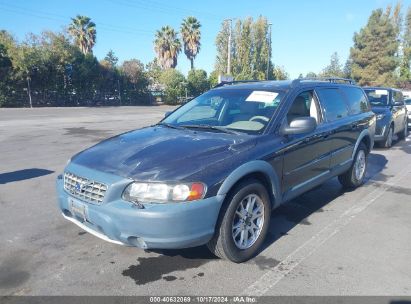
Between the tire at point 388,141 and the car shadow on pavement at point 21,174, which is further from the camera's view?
the tire at point 388,141

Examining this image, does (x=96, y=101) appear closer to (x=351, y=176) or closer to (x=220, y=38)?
(x=220, y=38)

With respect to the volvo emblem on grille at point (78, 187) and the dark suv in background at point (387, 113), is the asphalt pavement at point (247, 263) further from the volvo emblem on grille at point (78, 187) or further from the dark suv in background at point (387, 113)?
the dark suv in background at point (387, 113)

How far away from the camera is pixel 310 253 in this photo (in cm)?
387

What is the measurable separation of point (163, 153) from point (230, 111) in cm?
140

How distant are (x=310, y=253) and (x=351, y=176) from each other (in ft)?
8.51

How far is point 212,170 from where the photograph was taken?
326 cm

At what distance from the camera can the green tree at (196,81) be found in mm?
44084

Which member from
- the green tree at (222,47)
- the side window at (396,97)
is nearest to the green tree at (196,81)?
the green tree at (222,47)

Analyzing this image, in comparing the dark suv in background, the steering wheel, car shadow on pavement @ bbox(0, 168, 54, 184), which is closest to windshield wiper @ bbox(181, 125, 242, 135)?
the steering wheel

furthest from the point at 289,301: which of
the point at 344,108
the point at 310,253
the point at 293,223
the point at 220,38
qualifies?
the point at 220,38

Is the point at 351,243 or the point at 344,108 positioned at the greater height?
the point at 344,108

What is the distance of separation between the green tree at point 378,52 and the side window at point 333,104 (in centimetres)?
5029

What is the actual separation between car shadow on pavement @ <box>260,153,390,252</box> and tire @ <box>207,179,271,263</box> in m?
0.27

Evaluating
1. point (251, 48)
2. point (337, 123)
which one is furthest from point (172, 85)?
point (337, 123)
